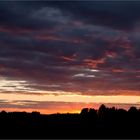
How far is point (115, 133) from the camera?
12675cm

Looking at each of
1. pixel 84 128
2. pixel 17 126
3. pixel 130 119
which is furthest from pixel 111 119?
pixel 17 126

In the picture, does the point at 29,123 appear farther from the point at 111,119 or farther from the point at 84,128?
the point at 111,119

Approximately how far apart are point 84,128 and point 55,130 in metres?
11.9

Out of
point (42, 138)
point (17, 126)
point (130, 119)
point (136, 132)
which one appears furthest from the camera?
point (130, 119)

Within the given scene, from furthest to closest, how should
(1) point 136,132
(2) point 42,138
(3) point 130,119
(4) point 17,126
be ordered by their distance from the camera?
(3) point 130,119 → (4) point 17,126 → (1) point 136,132 → (2) point 42,138

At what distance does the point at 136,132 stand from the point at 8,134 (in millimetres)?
43789

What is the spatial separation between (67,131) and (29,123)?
19157mm

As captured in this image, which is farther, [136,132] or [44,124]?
[44,124]

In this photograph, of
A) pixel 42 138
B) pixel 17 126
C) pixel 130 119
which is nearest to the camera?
pixel 42 138

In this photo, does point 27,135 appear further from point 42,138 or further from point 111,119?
point 111,119

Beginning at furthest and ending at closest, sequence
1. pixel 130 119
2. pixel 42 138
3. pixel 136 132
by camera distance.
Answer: pixel 130 119, pixel 136 132, pixel 42 138

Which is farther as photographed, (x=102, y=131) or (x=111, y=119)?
(x=111, y=119)

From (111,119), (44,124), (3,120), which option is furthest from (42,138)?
(111,119)

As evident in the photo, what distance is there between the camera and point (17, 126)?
13212cm
